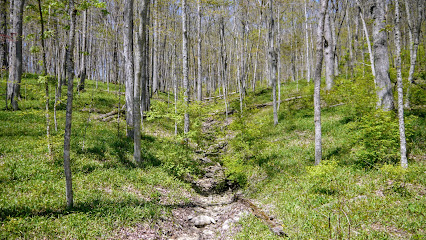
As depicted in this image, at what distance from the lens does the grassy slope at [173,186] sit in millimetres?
5641

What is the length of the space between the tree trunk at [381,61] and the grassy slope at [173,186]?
187cm

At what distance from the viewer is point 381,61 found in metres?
11.9

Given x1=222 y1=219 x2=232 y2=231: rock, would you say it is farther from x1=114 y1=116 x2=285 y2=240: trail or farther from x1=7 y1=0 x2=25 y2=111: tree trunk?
x1=7 y1=0 x2=25 y2=111: tree trunk

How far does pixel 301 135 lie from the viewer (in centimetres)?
1428

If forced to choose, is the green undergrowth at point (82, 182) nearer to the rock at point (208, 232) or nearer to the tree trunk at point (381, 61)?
the rock at point (208, 232)

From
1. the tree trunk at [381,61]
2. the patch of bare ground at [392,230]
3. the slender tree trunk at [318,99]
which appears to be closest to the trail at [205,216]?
the patch of bare ground at [392,230]

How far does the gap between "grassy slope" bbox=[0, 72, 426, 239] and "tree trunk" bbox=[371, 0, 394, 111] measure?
187cm

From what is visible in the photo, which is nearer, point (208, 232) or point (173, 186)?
point (208, 232)

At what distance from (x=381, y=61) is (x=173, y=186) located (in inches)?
508

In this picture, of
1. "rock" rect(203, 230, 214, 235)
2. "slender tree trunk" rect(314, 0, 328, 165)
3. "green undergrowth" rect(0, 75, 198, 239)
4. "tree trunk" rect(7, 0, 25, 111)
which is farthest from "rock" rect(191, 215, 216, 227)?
"tree trunk" rect(7, 0, 25, 111)

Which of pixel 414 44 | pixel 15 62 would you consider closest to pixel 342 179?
pixel 414 44

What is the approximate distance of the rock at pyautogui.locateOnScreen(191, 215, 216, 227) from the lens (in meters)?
7.54

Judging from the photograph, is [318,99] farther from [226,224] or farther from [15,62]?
[15,62]

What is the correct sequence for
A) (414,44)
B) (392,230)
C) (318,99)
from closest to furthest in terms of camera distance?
(392,230), (318,99), (414,44)
